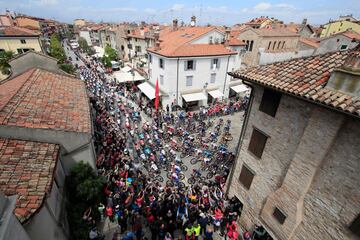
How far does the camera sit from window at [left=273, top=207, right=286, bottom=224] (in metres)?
8.27

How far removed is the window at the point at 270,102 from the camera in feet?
27.0

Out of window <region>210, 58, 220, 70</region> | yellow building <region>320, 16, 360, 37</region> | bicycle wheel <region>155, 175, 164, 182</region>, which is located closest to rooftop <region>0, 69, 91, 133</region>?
bicycle wheel <region>155, 175, 164, 182</region>

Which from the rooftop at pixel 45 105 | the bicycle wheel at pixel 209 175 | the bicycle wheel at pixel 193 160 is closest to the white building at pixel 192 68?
the bicycle wheel at pixel 193 160

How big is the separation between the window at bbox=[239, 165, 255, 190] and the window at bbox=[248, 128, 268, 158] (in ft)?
4.10

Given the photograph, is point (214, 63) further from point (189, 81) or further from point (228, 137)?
point (228, 137)

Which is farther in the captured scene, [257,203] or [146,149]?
[146,149]

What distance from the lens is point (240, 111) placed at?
26359mm

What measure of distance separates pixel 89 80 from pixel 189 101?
20.4m

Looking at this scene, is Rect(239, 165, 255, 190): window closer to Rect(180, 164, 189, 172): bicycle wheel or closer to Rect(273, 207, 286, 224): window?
Rect(273, 207, 286, 224): window

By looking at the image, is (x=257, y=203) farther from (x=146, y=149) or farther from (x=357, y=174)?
(x=146, y=149)

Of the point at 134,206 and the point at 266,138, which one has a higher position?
the point at 266,138

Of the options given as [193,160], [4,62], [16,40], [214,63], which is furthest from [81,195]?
[16,40]

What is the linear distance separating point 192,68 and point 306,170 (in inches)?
763

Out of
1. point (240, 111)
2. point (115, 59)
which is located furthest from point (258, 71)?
point (115, 59)
